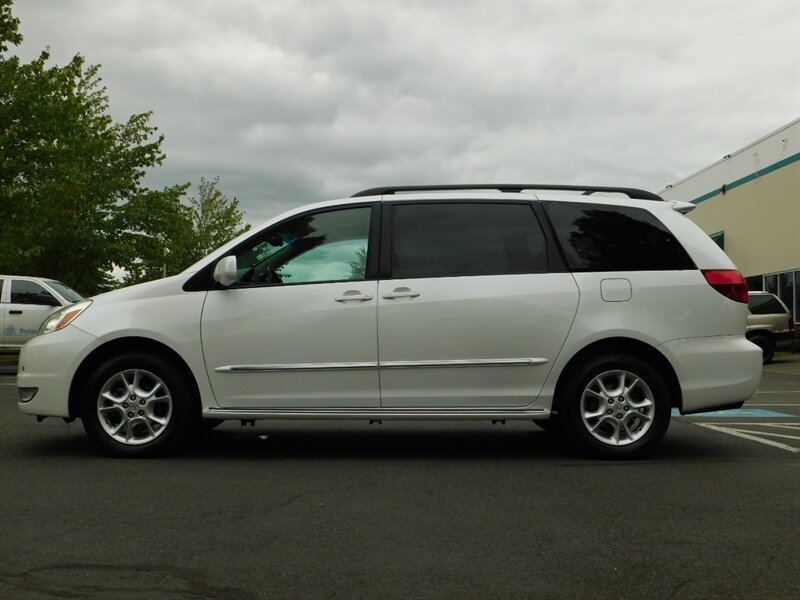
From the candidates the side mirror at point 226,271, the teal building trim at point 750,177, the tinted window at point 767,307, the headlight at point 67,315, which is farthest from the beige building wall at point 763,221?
the headlight at point 67,315

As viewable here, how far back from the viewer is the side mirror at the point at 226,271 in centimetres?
668

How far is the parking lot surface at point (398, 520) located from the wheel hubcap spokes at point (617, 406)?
0.21 metres

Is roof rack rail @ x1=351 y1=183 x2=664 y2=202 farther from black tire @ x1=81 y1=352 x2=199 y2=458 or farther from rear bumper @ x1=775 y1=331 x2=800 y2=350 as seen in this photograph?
rear bumper @ x1=775 y1=331 x2=800 y2=350

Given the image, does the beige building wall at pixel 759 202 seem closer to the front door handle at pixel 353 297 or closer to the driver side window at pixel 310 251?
the driver side window at pixel 310 251

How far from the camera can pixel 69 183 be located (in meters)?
27.0

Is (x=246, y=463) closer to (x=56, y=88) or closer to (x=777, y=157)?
(x=56, y=88)

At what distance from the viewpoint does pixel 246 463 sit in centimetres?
676

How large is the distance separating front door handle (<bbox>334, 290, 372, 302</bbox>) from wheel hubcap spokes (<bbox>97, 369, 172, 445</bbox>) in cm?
137

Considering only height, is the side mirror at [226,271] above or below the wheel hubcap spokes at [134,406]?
above

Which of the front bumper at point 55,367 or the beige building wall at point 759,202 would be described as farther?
the beige building wall at point 759,202

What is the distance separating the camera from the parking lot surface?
3.89 meters

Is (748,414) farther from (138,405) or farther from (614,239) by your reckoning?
(138,405)

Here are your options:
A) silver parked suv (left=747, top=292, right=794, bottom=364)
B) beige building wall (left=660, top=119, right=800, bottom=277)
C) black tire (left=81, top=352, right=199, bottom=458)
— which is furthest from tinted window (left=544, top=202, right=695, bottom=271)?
beige building wall (left=660, top=119, right=800, bottom=277)

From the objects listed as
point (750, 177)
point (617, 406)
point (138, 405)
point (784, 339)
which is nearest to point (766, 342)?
point (784, 339)
